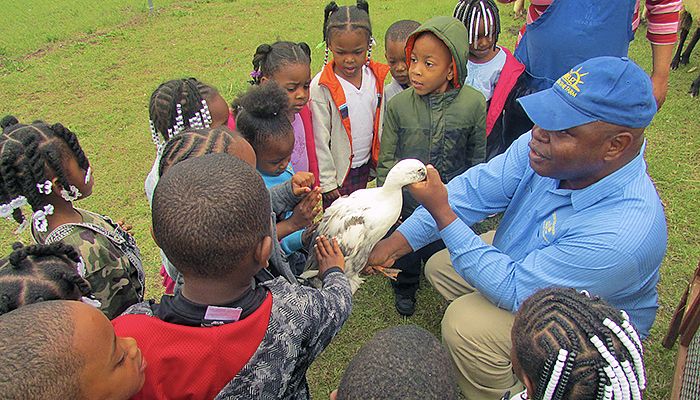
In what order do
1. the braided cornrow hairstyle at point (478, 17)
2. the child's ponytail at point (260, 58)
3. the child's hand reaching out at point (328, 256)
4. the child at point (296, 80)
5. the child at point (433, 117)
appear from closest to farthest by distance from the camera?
the child's hand reaching out at point (328, 256), the child at point (433, 117), the child at point (296, 80), the child's ponytail at point (260, 58), the braided cornrow hairstyle at point (478, 17)

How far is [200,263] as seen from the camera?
1686 millimetres

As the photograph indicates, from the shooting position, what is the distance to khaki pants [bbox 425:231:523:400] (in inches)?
106

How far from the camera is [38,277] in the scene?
6.11 feet

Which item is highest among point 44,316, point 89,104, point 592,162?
point 44,316

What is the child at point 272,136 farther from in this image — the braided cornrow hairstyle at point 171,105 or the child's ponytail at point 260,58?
the child's ponytail at point 260,58

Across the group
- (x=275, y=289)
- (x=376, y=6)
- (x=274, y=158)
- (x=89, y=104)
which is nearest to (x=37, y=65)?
(x=89, y=104)

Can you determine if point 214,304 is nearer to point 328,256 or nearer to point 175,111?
point 328,256

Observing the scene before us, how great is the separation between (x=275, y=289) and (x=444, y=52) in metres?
2.25

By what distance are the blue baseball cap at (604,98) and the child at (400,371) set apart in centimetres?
136

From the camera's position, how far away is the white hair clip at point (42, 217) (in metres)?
2.30

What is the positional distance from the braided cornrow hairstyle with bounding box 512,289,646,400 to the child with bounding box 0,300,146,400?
1.33 m

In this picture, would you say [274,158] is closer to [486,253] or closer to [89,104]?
[486,253]

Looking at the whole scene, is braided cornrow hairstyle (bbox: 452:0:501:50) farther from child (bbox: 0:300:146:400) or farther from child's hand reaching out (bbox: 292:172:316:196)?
child (bbox: 0:300:146:400)

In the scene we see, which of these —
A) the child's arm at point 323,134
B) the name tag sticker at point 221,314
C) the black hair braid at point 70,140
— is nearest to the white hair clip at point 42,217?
the black hair braid at point 70,140
